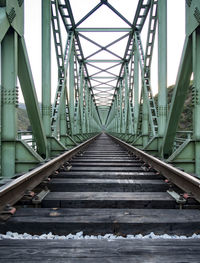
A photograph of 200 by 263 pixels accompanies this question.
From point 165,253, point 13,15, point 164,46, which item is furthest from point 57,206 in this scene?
point 164,46

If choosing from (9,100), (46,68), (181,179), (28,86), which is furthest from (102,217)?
(46,68)

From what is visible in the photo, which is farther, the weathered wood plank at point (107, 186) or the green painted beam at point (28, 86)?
the green painted beam at point (28, 86)

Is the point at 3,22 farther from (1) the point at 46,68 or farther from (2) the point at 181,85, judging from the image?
(2) the point at 181,85

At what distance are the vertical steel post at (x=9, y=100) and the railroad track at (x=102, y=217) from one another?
1.33 metres

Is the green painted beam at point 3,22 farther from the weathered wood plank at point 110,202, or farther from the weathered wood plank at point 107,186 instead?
the weathered wood plank at point 110,202

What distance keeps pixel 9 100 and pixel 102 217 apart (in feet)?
10.5

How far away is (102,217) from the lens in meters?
2.15

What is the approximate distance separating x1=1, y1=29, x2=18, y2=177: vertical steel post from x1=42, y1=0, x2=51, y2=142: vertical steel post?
8.48ft

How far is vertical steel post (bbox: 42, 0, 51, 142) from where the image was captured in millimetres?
6892

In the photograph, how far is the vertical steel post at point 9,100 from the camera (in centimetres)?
406

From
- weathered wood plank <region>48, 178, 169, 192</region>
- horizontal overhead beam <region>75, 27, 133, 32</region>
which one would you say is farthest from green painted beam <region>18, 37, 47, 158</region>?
horizontal overhead beam <region>75, 27, 133, 32</region>

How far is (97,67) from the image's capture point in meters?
22.8

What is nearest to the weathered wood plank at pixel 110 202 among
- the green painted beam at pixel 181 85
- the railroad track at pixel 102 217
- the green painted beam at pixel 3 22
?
the railroad track at pixel 102 217

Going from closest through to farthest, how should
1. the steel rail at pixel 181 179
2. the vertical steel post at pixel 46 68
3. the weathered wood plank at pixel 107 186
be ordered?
the steel rail at pixel 181 179 < the weathered wood plank at pixel 107 186 < the vertical steel post at pixel 46 68
